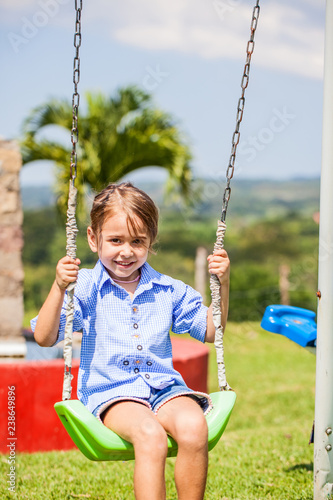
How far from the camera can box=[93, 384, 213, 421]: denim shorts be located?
2479mm

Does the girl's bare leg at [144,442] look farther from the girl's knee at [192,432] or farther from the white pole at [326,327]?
the white pole at [326,327]

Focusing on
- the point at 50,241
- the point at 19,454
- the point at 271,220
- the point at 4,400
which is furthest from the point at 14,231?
the point at 271,220

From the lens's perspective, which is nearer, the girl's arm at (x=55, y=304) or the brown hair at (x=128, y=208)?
the girl's arm at (x=55, y=304)

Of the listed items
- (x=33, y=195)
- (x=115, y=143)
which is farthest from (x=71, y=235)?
(x=33, y=195)

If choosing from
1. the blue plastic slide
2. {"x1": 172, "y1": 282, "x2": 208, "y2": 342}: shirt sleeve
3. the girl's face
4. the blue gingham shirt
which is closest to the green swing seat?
the blue gingham shirt

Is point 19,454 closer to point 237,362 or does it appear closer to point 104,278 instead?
point 104,278

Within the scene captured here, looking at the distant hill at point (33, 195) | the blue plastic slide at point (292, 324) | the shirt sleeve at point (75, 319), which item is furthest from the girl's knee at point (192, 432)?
the distant hill at point (33, 195)

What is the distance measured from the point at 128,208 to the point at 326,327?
3.48 ft

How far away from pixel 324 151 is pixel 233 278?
13.4 m

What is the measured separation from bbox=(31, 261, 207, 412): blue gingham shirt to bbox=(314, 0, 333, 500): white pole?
58cm

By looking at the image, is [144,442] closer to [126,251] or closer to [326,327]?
[126,251]

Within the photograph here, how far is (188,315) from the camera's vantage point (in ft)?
9.11

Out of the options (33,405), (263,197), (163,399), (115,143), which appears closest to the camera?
(163,399)

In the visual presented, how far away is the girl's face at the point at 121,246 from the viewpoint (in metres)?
2.60
